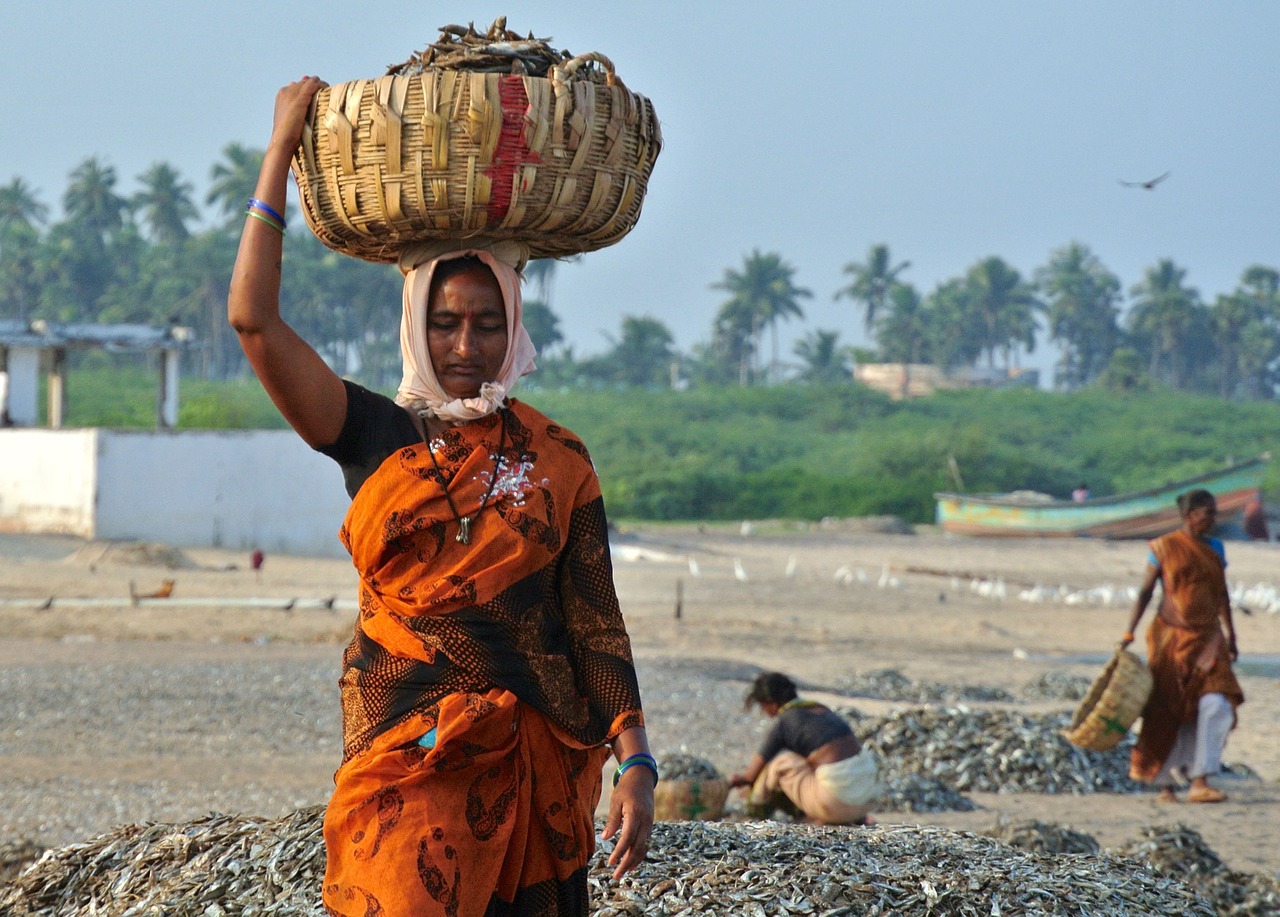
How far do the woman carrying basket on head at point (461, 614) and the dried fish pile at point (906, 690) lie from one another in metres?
9.67

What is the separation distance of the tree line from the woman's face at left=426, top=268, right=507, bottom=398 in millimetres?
63897

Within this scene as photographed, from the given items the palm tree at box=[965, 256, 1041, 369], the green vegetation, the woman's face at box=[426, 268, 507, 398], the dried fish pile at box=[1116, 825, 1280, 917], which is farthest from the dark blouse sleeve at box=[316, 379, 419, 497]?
the palm tree at box=[965, 256, 1041, 369]

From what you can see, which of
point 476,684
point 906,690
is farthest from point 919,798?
point 476,684

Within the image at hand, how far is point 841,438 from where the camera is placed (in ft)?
197

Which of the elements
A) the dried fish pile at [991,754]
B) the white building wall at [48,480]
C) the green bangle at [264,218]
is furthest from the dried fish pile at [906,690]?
the white building wall at [48,480]

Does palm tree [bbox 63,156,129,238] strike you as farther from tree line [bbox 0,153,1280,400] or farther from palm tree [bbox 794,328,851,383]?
palm tree [bbox 794,328,851,383]

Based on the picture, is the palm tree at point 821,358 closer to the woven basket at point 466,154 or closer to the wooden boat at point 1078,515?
the wooden boat at point 1078,515

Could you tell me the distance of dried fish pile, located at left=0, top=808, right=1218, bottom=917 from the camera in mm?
3619

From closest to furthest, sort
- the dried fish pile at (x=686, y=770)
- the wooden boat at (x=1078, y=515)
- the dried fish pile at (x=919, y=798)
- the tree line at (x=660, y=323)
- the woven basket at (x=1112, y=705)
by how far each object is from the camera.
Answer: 1. the dried fish pile at (x=686, y=770)
2. the dried fish pile at (x=919, y=798)
3. the woven basket at (x=1112, y=705)
4. the wooden boat at (x=1078, y=515)
5. the tree line at (x=660, y=323)

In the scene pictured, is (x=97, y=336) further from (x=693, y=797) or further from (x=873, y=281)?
(x=873, y=281)

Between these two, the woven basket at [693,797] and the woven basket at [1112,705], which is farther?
the woven basket at [1112,705]

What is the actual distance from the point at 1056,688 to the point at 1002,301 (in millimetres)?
79606

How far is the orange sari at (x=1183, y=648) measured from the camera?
27.6 feet

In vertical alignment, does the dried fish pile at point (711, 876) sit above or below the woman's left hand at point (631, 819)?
below
